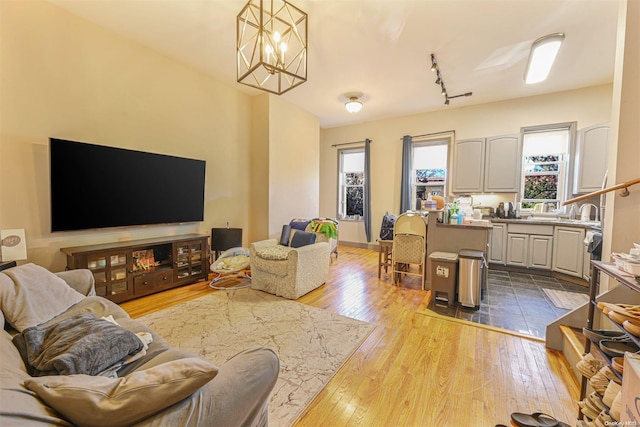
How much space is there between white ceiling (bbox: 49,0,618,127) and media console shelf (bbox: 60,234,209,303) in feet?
8.23

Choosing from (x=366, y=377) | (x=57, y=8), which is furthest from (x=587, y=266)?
(x=57, y=8)

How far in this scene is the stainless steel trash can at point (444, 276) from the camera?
2990 mm

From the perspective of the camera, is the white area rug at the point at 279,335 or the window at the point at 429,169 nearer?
the white area rug at the point at 279,335

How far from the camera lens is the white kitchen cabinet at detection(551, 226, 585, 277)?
3.68 m

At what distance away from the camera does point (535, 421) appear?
1292 mm

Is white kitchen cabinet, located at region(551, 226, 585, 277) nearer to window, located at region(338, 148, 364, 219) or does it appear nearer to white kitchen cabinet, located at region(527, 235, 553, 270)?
white kitchen cabinet, located at region(527, 235, 553, 270)

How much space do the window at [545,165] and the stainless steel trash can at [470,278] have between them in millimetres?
2744

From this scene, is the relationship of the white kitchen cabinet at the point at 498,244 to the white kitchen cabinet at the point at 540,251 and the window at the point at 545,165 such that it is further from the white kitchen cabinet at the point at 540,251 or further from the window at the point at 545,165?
the window at the point at 545,165

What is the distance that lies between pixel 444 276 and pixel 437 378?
1.44 meters

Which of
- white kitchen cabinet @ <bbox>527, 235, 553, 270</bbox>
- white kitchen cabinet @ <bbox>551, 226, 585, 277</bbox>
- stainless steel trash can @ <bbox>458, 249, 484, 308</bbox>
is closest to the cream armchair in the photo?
stainless steel trash can @ <bbox>458, 249, 484, 308</bbox>

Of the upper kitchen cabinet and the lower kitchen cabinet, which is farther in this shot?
the lower kitchen cabinet

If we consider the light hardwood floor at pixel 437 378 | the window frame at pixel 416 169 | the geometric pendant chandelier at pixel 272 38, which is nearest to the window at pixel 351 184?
the window frame at pixel 416 169

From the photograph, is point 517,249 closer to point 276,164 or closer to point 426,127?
point 426,127

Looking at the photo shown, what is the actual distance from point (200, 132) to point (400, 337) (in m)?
3.91
